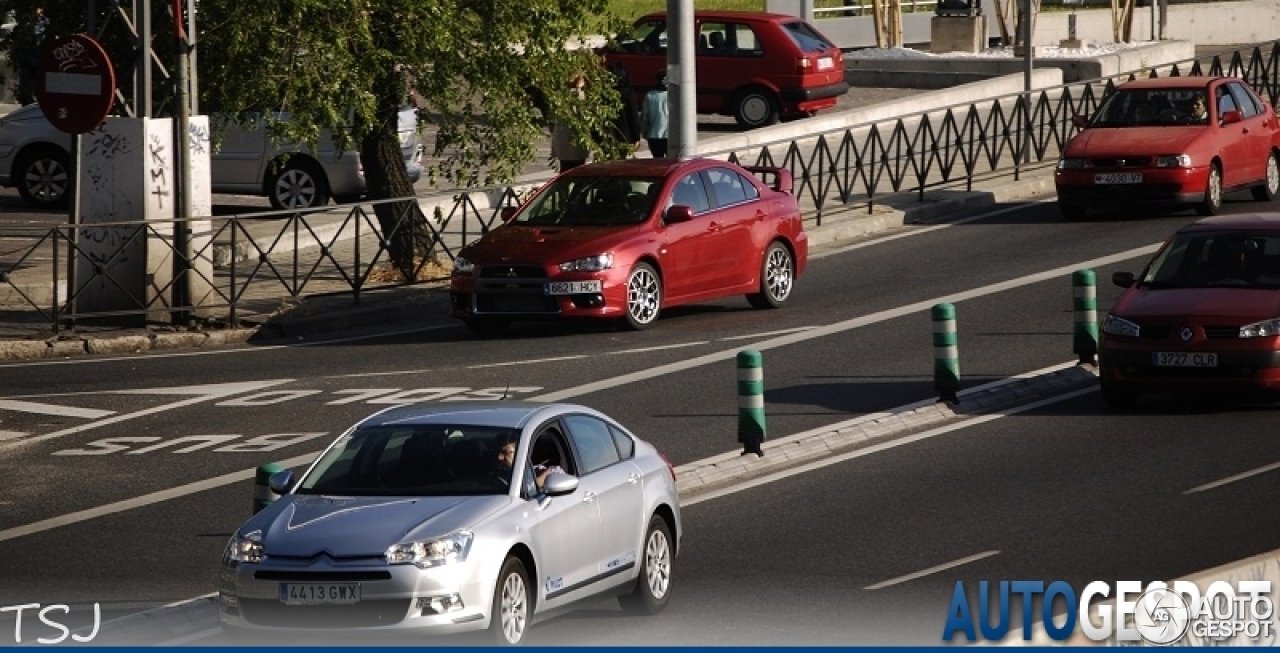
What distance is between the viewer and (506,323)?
23.3m

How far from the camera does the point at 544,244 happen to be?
22828 mm

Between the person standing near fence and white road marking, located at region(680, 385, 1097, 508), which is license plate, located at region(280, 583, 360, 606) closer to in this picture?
white road marking, located at region(680, 385, 1097, 508)

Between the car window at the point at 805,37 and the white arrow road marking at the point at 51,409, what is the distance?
21.1 meters

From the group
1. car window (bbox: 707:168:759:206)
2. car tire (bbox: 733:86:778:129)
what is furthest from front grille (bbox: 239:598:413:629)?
car tire (bbox: 733:86:778:129)

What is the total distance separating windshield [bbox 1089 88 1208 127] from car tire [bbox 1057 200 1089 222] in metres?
Answer: 1.11

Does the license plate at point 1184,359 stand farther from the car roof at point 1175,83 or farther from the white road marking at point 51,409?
the car roof at point 1175,83

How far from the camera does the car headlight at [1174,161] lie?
28.4 metres

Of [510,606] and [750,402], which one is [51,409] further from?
[510,606]

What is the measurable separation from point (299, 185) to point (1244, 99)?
1247 centimetres

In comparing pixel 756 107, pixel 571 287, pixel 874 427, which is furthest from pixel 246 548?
pixel 756 107

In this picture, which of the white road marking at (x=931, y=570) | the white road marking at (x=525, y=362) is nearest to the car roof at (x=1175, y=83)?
the white road marking at (x=525, y=362)

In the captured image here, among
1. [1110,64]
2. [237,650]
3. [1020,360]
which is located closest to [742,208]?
[1020,360]

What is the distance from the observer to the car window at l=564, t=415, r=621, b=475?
12289 mm

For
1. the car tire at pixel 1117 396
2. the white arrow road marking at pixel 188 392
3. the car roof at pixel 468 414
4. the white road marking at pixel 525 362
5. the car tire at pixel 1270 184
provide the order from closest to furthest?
the car roof at pixel 468 414
the car tire at pixel 1117 396
the white arrow road marking at pixel 188 392
the white road marking at pixel 525 362
the car tire at pixel 1270 184
